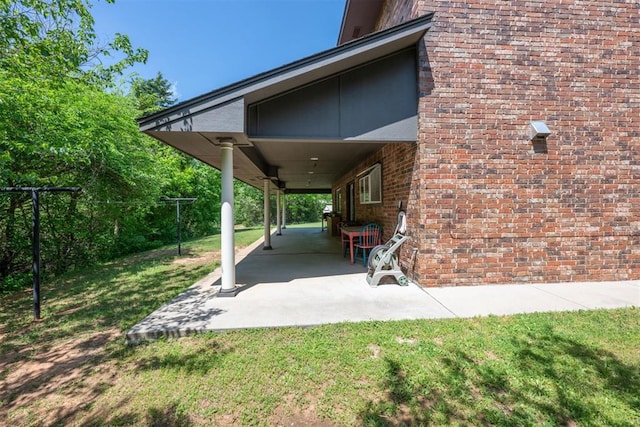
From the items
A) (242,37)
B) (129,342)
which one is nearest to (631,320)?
(129,342)

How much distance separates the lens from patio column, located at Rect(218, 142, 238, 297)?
4.27 m

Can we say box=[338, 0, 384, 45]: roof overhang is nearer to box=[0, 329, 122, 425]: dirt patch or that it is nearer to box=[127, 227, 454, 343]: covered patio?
box=[127, 227, 454, 343]: covered patio

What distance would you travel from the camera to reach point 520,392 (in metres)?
2.13

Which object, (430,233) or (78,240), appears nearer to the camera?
(430,233)

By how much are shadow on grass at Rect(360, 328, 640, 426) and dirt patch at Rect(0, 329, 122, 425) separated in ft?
7.82

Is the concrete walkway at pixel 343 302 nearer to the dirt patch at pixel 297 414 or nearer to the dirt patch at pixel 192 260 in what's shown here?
the dirt patch at pixel 297 414

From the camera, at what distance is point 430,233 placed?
14.8 feet

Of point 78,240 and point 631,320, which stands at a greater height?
point 78,240

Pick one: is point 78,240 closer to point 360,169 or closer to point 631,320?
point 360,169

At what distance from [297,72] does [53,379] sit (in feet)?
14.8

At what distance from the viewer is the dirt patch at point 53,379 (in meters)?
2.07

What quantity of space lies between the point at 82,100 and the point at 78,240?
4.36 m

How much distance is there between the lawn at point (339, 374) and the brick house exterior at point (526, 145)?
142 centimetres

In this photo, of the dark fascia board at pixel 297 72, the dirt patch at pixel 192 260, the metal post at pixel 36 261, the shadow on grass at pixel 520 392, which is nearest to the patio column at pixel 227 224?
the dark fascia board at pixel 297 72
